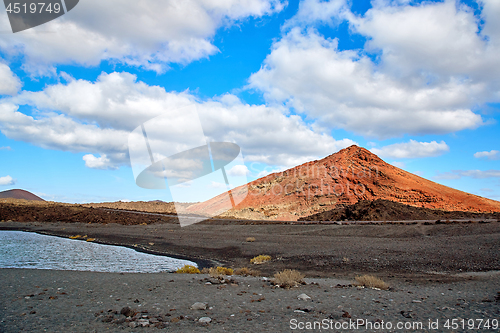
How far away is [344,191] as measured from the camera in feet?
199

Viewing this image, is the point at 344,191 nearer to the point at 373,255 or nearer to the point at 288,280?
the point at 373,255

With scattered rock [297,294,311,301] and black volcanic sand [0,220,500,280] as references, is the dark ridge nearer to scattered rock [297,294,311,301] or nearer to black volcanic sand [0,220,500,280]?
black volcanic sand [0,220,500,280]

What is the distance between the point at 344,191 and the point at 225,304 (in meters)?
58.0

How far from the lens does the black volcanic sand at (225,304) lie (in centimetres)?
522

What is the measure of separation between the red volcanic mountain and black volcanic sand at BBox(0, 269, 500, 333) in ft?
159

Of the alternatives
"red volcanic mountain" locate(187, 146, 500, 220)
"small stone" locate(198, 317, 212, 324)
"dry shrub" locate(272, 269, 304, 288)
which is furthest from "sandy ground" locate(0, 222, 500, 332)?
"red volcanic mountain" locate(187, 146, 500, 220)

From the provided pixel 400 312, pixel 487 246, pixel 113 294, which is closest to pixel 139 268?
pixel 113 294

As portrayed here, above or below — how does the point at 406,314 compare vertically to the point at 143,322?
below

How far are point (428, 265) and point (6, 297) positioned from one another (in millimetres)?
16292

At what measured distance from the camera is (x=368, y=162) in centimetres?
6725

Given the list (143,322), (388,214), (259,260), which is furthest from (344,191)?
(143,322)

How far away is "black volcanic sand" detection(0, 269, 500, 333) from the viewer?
5219mm

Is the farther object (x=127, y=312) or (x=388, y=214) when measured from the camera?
(x=388, y=214)

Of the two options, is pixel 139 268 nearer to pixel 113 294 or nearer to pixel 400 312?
pixel 113 294
